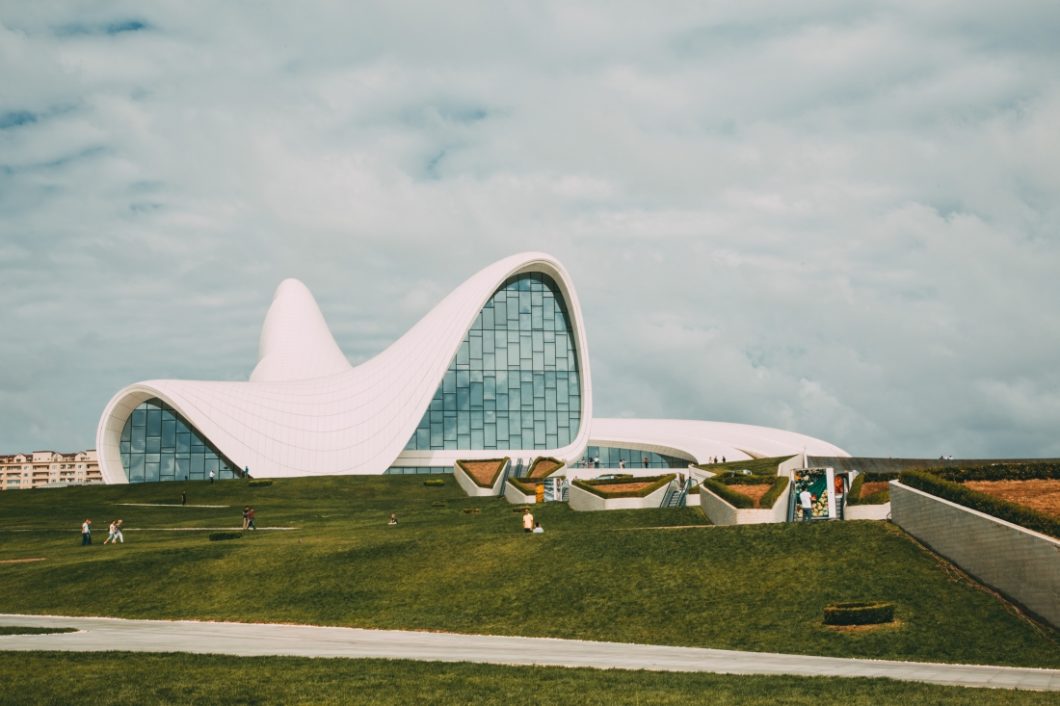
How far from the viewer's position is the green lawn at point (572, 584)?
18219mm

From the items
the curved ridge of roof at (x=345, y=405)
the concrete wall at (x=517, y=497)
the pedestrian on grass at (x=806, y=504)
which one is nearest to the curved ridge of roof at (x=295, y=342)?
the curved ridge of roof at (x=345, y=405)

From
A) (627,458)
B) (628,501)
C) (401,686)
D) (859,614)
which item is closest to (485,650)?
(401,686)

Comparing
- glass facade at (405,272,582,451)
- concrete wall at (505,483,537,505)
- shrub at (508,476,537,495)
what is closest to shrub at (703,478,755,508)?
concrete wall at (505,483,537,505)

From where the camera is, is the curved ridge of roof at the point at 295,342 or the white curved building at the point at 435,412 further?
the curved ridge of roof at the point at 295,342

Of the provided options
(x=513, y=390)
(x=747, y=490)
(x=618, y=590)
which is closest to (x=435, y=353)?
(x=513, y=390)

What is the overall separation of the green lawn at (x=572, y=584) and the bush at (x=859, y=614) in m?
0.30

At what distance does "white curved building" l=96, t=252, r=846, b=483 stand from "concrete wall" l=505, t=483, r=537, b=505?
1756cm

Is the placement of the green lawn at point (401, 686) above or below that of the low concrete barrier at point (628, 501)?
below

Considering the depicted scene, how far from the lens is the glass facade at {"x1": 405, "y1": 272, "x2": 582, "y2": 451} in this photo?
64.7m

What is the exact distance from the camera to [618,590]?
21891 millimetres

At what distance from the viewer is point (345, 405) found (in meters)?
61.7

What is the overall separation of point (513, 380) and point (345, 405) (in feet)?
37.3

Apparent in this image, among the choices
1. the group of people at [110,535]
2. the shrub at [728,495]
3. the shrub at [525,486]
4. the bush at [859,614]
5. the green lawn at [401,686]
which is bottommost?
the group of people at [110,535]

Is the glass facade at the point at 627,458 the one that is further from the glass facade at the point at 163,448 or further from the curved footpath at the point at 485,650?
the curved footpath at the point at 485,650
